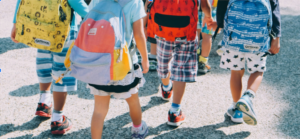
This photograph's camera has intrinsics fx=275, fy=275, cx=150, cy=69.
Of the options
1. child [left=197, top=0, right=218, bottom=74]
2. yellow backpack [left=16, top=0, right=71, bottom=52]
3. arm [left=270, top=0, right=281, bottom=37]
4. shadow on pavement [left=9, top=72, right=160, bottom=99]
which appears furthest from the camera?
child [left=197, top=0, right=218, bottom=74]

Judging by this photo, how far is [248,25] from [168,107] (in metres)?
1.24

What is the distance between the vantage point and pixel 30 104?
2912 mm

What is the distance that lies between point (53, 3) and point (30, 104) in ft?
4.39

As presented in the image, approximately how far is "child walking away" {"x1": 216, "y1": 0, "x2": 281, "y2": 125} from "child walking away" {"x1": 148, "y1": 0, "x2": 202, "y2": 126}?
0.30m

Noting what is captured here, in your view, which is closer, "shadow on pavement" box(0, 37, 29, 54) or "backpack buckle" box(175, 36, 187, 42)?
"backpack buckle" box(175, 36, 187, 42)

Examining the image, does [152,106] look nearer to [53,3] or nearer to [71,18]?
[71,18]

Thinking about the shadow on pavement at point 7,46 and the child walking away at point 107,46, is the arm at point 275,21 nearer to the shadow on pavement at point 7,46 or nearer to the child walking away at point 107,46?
the child walking away at point 107,46

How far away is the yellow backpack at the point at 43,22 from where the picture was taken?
6.74 feet

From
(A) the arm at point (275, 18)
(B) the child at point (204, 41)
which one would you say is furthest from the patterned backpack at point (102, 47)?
(B) the child at point (204, 41)

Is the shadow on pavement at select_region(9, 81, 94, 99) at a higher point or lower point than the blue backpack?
lower

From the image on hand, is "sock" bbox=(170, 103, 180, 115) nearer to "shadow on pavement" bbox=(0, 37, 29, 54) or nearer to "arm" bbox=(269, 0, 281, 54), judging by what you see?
"arm" bbox=(269, 0, 281, 54)

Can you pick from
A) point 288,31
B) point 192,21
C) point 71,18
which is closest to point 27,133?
point 71,18

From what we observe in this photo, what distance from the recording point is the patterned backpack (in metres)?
1.78

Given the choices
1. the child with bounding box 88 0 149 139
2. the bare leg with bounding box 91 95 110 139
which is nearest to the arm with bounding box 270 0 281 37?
the child with bounding box 88 0 149 139
